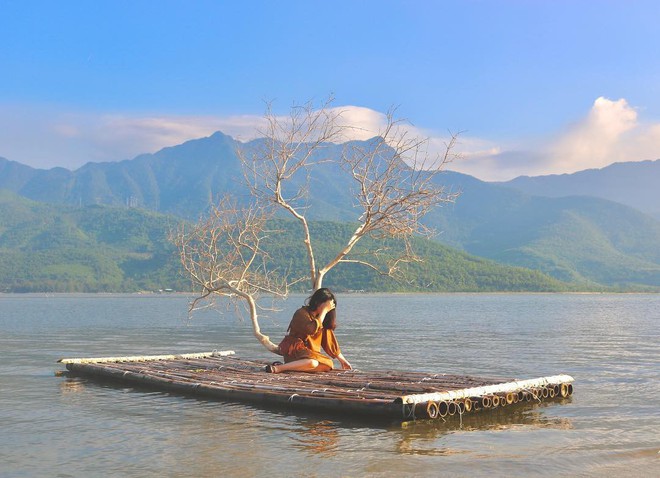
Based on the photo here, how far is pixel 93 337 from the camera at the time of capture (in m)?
40.6

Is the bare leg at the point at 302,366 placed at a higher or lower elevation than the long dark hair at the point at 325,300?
lower

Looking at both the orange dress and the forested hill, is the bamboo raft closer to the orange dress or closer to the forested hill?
the orange dress

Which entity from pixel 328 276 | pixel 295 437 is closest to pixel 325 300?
pixel 295 437

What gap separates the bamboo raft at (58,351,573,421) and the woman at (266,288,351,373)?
317 mm

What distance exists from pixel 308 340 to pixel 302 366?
56cm

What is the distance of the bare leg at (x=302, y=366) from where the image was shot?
1550 cm

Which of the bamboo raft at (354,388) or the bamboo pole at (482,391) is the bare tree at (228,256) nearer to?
the bamboo raft at (354,388)

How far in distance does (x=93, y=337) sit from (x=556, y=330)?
92.4 feet

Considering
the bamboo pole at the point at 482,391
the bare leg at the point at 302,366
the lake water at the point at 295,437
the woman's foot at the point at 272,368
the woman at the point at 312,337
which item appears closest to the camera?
the lake water at the point at 295,437

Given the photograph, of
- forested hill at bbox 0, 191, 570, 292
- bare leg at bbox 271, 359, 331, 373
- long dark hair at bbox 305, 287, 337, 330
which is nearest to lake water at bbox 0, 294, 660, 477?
bare leg at bbox 271, 359, 331, 373

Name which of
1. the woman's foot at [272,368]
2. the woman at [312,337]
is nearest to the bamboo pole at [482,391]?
the woman at [312,337]

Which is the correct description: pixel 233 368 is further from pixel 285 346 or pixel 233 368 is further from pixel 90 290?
pixel 90 290

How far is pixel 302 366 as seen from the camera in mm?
15523

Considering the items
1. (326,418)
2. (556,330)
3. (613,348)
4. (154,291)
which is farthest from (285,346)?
(154,291)
